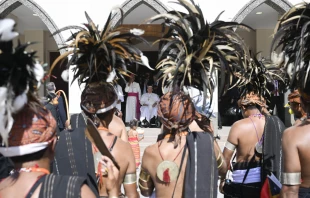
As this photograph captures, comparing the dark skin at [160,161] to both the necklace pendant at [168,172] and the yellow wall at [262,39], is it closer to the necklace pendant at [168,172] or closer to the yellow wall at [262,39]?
the necklace pendant at [168,172]

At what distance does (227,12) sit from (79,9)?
13.9 ft

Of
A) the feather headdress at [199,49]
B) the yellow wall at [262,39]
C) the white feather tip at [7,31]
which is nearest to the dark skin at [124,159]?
the feather headdress at [199,49]

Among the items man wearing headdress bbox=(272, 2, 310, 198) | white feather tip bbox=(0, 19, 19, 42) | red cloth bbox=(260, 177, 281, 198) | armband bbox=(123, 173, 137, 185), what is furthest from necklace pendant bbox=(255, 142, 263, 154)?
white feather tip bbox=(0, 19, 19, 42)

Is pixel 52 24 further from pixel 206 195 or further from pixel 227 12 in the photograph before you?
pixel 206 195

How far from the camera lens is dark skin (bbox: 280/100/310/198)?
3.19 meters

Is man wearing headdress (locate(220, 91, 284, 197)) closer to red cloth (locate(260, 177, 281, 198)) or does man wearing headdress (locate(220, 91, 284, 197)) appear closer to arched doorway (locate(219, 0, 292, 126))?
red cloth (locate(260, 177, 281, 198))

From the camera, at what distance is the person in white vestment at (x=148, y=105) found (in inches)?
627

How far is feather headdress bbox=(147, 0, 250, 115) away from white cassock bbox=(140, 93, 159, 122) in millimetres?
12205

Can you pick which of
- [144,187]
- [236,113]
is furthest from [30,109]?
[236,113]

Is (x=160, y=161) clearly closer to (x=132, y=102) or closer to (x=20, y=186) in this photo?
(x=20, y=186)

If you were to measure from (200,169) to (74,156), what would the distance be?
30.5 inches

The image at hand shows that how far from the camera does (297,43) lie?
3.40 m

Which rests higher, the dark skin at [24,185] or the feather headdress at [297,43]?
the feather headdress at [297,43]

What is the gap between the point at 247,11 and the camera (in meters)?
14.3
